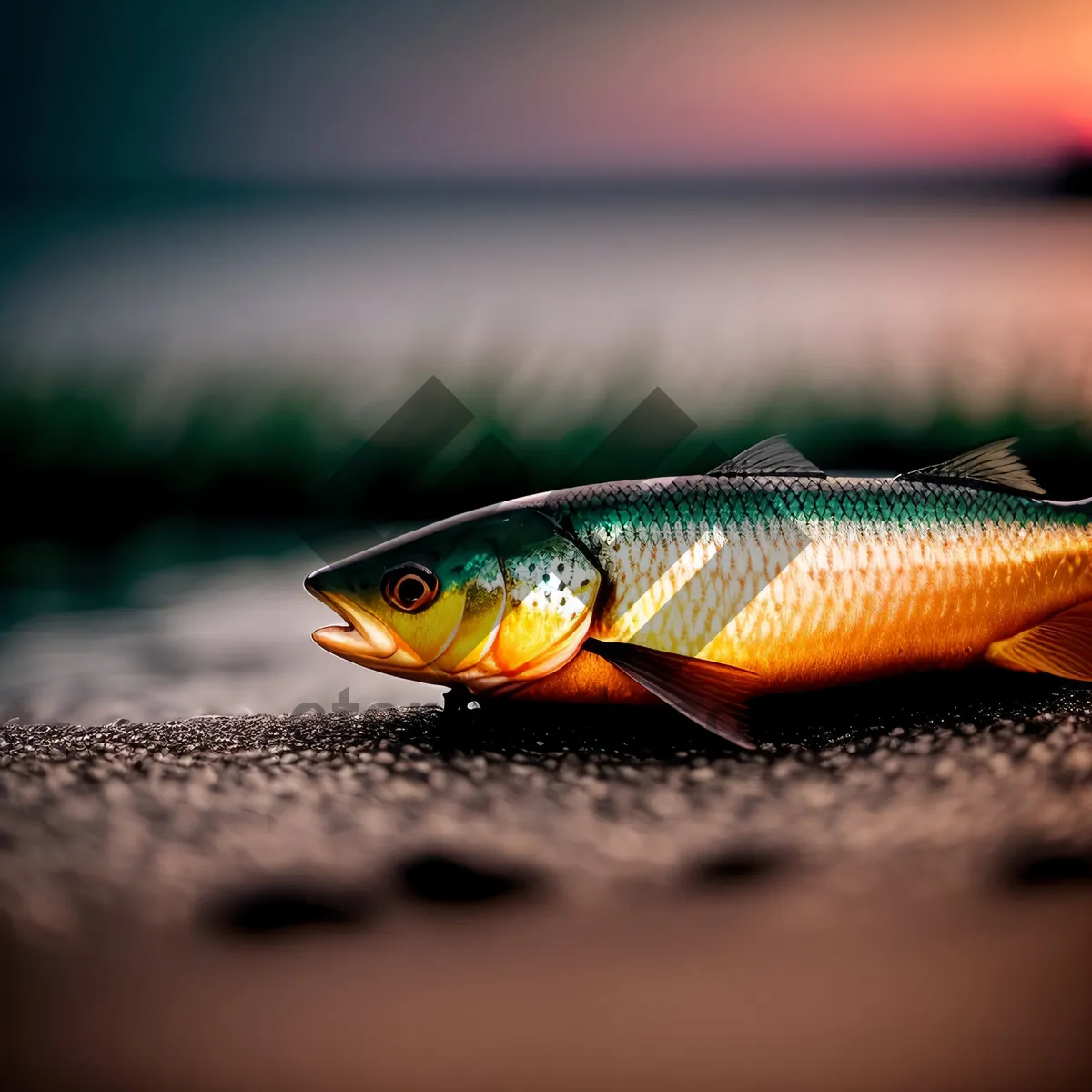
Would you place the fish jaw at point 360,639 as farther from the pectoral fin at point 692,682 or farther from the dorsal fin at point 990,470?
the dorsal fin at point 990,470

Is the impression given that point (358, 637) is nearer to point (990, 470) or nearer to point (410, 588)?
point (410, 588)

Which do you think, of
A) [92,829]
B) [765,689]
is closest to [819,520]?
[765,689]

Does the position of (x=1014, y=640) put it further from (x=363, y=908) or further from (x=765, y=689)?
(x=363, y=908)

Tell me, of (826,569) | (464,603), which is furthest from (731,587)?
(464,603)

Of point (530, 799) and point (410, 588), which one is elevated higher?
point (410, 588)

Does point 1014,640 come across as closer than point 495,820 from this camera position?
No

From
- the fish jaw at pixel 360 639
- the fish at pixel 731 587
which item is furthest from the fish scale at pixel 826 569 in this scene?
the fish jaw at pixel 360 639

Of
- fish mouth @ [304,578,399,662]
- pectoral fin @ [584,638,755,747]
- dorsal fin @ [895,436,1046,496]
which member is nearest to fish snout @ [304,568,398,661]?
fish mouth @ [304,578,399,662]
